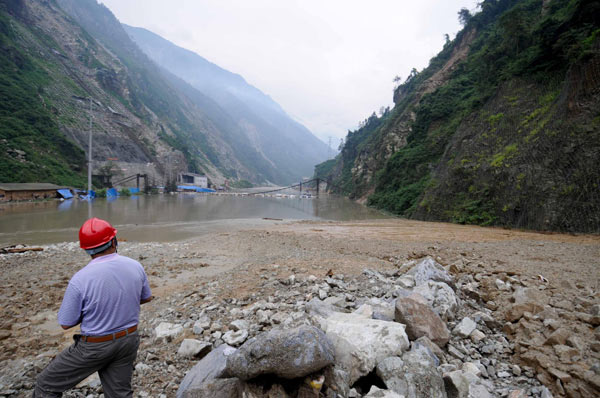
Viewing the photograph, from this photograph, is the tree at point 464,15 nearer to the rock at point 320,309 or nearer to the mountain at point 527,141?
the mountain at point 527,141

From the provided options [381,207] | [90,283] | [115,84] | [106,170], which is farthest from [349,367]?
[115,84]

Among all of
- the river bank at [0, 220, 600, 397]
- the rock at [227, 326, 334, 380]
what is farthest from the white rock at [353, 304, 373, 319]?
the river bank at [0, 220, 600, 397]

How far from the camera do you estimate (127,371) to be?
2.60 metres

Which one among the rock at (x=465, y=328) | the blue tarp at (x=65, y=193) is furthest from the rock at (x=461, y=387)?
the blue tarp at (x=65, y=193)

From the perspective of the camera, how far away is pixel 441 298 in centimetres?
416

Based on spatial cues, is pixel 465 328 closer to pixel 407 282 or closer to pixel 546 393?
pixel 546 393

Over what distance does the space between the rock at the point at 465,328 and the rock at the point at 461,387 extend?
910mm

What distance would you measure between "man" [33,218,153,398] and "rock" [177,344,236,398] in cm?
51

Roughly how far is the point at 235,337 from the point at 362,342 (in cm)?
172

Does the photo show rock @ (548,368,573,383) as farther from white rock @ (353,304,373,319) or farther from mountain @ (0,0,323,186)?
mountain @ (0,0,323,186)

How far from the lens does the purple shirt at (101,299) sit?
2.36m

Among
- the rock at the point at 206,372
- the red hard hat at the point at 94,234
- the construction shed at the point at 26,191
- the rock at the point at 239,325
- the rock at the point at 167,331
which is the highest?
the red hard hat at the point at 94,234

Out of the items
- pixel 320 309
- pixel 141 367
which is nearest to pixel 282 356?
pixel 320 309

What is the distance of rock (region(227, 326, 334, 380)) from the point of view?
2271 millimetres
